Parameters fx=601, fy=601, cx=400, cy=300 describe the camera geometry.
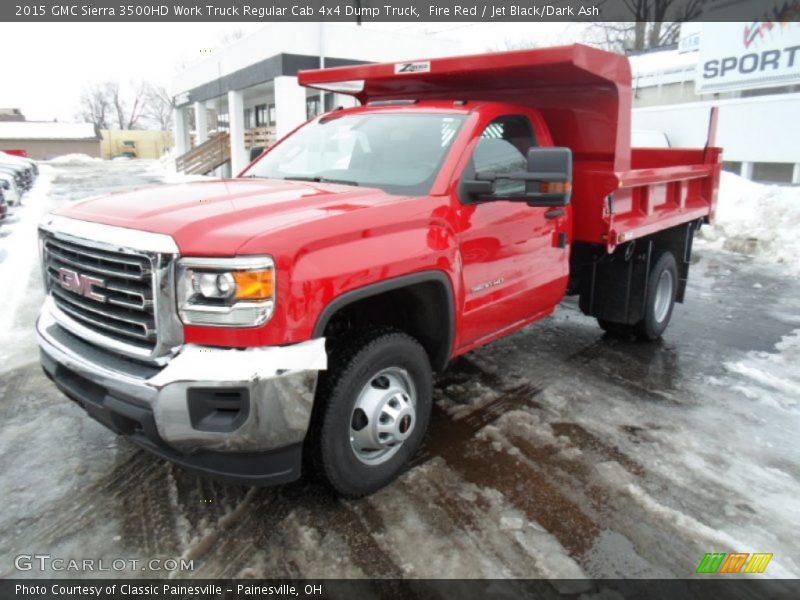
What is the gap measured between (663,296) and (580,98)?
2334 mm

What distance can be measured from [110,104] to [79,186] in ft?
323

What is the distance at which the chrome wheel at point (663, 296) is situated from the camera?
573 cm

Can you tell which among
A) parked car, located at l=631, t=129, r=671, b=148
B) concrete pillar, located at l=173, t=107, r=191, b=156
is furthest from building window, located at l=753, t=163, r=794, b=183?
concrete pillar, located at l=173, t=107, r=191, b=156

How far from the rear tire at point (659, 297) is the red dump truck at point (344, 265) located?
0.66m

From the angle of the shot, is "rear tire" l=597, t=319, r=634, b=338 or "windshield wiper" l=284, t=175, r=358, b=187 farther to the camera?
"rear tire" l=597, t=319, r=634, b=338

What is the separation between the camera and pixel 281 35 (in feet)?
63.7

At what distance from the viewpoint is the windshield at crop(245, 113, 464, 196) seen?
3.55 metres

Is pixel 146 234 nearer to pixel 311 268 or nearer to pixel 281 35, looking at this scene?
pixel 311 268

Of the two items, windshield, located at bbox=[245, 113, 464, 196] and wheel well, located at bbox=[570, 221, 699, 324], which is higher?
windshield, located at bbox=[245, 113, 464, 196]

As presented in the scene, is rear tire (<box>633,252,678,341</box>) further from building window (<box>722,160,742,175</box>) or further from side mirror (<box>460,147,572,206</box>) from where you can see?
building window (<box>722,160,742,175</box>)

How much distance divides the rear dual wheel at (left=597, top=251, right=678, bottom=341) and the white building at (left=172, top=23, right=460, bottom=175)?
14.0 metres

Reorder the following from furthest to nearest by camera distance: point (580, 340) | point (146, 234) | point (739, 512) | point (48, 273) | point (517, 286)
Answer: point (580, 340) < point (517, 286) < point (48, 273) < point (739, 512) < point (146, 234)

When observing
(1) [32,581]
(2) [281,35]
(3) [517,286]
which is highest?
(2) [281,35]

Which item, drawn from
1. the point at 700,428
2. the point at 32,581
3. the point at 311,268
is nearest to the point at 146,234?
the point at 311,268
